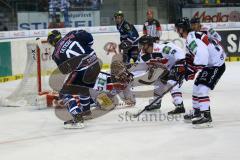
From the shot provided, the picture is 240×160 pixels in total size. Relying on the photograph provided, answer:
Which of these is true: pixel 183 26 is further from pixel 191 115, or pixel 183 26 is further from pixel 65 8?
pixel 65 8

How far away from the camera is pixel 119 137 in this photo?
550 cm

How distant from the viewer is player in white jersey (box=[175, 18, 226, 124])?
18.4ft

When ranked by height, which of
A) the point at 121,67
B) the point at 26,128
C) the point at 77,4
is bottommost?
the point at 26,128

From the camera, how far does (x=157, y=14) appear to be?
13.7 m

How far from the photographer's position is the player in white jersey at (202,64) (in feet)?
18.4

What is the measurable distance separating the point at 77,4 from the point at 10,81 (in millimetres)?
3201

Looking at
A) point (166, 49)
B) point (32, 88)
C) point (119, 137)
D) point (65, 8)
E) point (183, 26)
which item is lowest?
point (119, 137)

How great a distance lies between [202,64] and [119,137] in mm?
1103

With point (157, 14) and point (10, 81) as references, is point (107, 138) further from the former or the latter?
point (157, 14)

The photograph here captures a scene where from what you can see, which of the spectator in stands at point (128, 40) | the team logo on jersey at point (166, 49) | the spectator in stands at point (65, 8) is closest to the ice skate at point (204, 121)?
the team logo on jersey at point (166, 49)

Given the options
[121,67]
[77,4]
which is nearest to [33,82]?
[121,67]

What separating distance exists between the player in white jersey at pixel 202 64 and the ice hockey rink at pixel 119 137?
231 mm

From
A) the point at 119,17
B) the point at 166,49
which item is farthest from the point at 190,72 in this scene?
the point at 119,17

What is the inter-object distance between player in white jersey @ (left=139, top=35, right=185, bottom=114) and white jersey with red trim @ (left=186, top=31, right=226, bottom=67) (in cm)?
59
